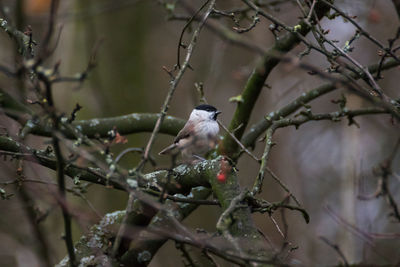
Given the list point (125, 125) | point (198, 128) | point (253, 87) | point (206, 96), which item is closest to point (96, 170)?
point (125, 125)

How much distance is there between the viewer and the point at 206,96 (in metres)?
7.68

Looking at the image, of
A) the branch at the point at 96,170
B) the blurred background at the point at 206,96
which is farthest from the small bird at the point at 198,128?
the branch at the point at 96,170

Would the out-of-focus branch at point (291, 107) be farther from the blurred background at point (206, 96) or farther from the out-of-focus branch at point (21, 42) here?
the out-of-focus branch at point (21, 42)

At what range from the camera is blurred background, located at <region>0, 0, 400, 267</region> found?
6.27 meters

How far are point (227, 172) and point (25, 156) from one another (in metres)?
1.24

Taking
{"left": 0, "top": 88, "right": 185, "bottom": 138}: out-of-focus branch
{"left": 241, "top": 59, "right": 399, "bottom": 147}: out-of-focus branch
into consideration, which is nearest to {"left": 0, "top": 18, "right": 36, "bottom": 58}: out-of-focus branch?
{"left": 0, "top": 88, "right": 185, "bottom": 138}: out-of-focus branch

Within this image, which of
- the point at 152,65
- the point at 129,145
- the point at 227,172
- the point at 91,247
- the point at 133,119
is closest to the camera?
the point at 227,172

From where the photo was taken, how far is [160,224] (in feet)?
12.2

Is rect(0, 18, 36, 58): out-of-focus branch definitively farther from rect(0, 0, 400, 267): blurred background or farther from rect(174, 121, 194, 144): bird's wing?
rect(0, 0, 400, 267): blurred background

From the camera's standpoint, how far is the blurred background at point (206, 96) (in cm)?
627

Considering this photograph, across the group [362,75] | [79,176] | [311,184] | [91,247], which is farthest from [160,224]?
[311,184]

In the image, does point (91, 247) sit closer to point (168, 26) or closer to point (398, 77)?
point (168, 26)

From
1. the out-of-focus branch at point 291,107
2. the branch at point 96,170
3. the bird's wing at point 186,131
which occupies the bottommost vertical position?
the branch at point 96,170

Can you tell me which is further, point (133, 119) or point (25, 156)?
point (133, 119)
